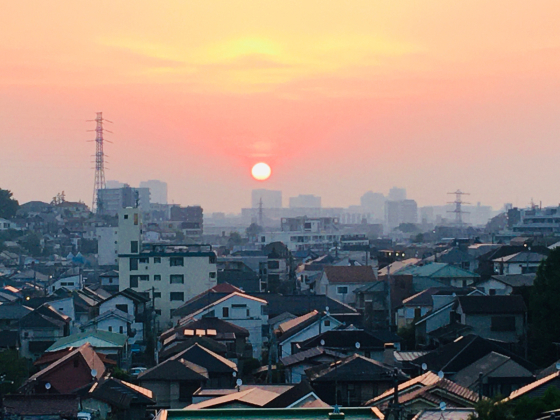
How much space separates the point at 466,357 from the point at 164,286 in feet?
53.9

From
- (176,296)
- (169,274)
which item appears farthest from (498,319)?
(169,274)

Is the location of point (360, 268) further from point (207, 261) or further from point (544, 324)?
point (544, 324)

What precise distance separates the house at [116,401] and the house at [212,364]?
75.0 inches

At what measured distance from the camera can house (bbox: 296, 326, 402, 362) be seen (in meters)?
19.5

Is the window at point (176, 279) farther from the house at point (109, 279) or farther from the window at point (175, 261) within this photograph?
the house at point (109, 279)

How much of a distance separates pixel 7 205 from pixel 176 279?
38.8 m

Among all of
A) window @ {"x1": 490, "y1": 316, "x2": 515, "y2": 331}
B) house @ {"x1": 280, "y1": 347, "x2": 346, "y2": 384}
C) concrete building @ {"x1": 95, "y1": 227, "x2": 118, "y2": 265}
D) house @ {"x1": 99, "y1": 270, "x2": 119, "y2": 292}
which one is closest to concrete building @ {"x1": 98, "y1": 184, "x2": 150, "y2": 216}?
concrete building @ {"x1": 95, "y1": 227, "x2": 118, "y2": 265}

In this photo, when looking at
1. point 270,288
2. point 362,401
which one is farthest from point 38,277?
point 362,401

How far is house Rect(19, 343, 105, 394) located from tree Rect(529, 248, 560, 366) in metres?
8.32

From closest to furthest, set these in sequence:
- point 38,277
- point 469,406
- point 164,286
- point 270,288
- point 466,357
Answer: point 469,406
point 466,357
point 164,286
point 270,288
point 38,277

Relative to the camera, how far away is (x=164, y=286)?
3250 centimetres

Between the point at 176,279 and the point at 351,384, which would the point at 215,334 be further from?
the point at 176,279

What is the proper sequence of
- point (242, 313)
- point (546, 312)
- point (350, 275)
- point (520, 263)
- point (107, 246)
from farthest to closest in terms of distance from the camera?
point (107, 246) → point (350, 275) → point (520, 263) → point (242, 313) → point (546, 312)

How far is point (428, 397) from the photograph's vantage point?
1380cm
